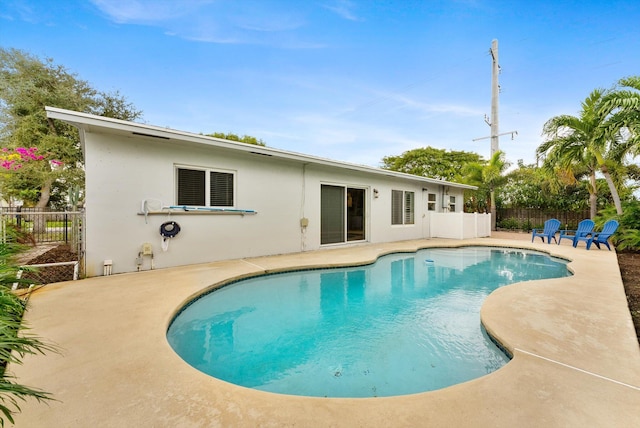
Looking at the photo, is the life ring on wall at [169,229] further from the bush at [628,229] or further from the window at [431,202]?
the bush at [628,229]

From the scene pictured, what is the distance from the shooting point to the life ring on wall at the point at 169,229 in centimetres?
564

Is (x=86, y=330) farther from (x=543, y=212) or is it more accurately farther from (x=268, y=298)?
(x=543, y=212)

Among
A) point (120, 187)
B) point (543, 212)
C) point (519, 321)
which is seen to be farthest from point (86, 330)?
point (543, 212)

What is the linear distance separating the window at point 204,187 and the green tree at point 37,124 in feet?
34.0

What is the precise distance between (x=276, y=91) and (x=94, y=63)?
314 inches

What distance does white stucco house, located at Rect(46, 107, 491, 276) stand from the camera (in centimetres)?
507

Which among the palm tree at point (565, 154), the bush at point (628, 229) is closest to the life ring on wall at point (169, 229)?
the bush at point (628, 229)

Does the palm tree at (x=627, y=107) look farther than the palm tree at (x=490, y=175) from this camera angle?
No

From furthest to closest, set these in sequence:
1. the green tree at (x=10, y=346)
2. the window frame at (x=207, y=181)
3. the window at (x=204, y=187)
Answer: the window at (x=204, y=187)
the window frame at (x=207, y=181)
the green tree at (x=10, y=346)

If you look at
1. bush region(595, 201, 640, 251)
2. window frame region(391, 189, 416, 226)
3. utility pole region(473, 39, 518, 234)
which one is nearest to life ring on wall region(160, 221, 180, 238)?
window frame region(391, 189, 416, 226)

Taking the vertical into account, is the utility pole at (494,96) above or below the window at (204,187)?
above

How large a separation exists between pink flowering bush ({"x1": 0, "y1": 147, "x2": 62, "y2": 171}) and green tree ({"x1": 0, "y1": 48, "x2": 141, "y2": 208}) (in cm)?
28

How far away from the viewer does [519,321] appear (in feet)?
10.1

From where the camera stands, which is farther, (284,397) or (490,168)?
(490,168)
